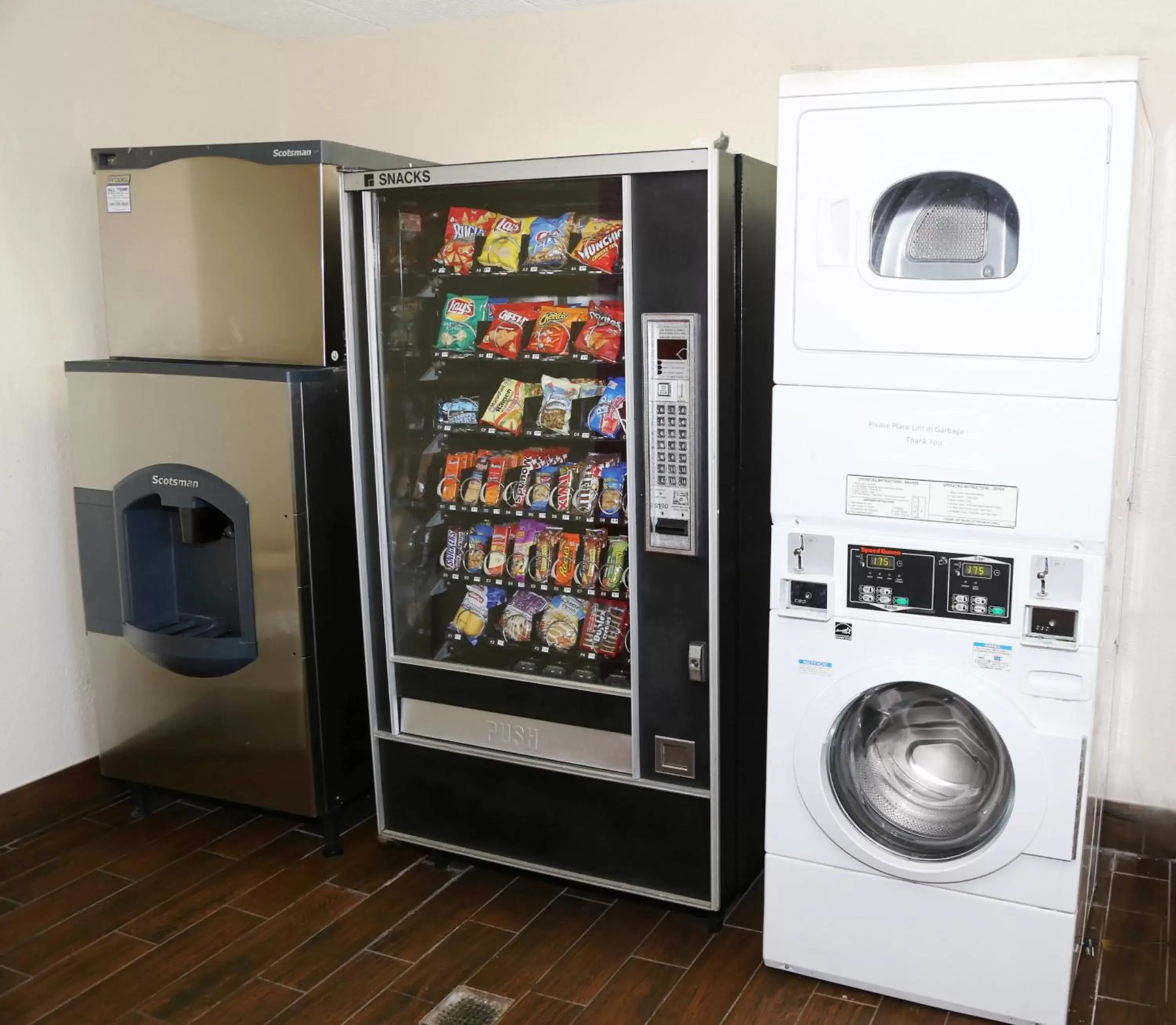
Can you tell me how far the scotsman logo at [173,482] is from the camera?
3053 millimetres

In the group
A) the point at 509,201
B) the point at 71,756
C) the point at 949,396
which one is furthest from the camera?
the point at 71,756

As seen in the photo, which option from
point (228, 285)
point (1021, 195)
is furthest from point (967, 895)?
point (228, 285)

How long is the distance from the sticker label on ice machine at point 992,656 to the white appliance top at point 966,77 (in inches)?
41.0

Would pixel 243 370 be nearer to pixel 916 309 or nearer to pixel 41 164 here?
pixel 41 164

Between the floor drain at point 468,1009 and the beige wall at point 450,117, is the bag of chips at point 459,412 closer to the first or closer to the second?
A: the beige wall at point 450,117

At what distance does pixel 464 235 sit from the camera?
284 centimetres

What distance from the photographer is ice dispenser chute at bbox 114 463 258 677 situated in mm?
3049

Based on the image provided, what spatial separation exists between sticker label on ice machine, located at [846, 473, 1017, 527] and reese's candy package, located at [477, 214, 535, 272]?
3.34 ft

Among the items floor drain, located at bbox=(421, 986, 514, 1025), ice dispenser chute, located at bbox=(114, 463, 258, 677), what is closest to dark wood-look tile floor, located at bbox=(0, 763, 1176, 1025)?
floor drain, located at bbox=(421, 986, 514, 1025)

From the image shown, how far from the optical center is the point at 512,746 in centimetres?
291

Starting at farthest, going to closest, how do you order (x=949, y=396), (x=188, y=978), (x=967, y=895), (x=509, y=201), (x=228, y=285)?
1. (x=228, y=285)
2. (x=509, y=201)
3. (x=188, y=978)
4. (x=967, y=895)
5. (x=949, y=396)

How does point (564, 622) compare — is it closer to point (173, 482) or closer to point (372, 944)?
point (372, 944)

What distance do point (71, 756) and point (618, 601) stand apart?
1.84 metres

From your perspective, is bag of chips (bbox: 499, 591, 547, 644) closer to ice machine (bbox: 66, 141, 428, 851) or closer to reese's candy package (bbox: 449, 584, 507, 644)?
reese's candy package (bbox: 449, 584, 507, 644)
